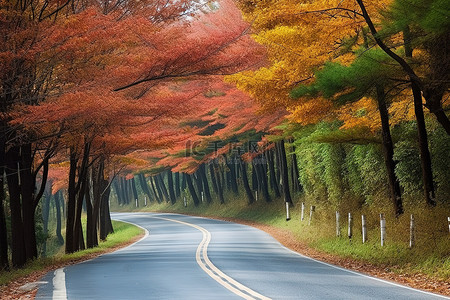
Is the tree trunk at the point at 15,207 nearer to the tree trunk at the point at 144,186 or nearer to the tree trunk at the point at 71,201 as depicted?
the tree trunk at the point at 71,201

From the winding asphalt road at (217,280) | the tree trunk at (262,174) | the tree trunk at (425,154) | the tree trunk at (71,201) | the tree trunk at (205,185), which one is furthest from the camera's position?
the tree trunk at (205,185)

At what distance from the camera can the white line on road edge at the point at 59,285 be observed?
12469 millimetres

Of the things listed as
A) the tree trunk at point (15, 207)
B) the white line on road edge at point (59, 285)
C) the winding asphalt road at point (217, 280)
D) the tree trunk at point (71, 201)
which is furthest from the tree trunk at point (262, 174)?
the white line on road edge at point (59, 285)

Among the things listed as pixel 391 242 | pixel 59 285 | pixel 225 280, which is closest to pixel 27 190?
pixel 59 285

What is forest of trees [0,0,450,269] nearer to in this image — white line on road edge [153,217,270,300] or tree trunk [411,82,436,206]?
tree trunk [411,82,436,206]

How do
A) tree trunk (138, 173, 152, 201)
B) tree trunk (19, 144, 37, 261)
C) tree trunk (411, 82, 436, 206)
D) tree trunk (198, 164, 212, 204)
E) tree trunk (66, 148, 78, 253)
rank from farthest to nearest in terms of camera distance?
tree trunk (138, 173, 152, 201), tree trunk (198, 164, 212, 204), tree trunk (66, 148, 78, 253), tree trunk (19, 144, 37, 261), tree trunk (411, 82, 436, 206)

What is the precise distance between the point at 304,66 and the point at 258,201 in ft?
108

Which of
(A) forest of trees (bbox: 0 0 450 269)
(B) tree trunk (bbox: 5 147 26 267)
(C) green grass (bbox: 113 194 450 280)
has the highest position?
(A) forest of trees (bbox: 0 0 450 269)

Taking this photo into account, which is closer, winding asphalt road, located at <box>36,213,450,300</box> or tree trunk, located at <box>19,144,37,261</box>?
winding asphalt road, located at <box>36,213,450,300</box>

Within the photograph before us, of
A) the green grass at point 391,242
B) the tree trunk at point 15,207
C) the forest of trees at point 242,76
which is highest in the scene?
the forest of trees at point 242,76

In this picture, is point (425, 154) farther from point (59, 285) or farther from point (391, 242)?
point (59, 285)

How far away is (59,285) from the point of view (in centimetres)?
1443

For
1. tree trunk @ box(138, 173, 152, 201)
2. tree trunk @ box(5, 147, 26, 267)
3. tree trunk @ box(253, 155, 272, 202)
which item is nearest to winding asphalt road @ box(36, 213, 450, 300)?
tree trunk @ box(5, 147, 26, 267)

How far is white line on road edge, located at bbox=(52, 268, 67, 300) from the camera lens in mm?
12469
